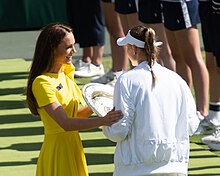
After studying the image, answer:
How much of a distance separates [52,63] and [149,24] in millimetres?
3148

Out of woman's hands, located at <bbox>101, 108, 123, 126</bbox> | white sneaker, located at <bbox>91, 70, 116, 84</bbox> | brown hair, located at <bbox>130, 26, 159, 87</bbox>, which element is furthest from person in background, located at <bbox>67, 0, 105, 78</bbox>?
woman's hands, located at <bbox>101, 108, 123, 126</bbox>

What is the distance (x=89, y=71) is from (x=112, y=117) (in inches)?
189

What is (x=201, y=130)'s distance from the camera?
7.13m

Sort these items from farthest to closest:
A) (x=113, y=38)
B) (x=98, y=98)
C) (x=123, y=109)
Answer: (x=113, y=38) → (x=98, y=98) → (x=123, y=109)

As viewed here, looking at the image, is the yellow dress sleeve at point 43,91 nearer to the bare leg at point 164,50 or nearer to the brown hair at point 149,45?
the brown hair at point 149,45

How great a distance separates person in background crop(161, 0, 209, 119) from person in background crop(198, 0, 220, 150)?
0.24ft

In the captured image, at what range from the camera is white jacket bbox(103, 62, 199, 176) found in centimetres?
430

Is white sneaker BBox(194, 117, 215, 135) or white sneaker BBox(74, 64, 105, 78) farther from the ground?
white sneaker BBox(194, 117, 215, 135)

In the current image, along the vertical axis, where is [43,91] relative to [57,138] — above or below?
above

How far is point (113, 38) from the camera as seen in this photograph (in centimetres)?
864

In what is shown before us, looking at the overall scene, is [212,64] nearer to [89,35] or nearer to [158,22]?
[158,22]

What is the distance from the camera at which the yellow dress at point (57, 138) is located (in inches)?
176

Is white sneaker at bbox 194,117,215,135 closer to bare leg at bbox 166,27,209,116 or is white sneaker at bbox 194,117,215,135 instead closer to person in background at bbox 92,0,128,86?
bare leg at bbox 166,27,209,116

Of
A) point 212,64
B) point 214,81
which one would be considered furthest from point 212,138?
point 212,64
